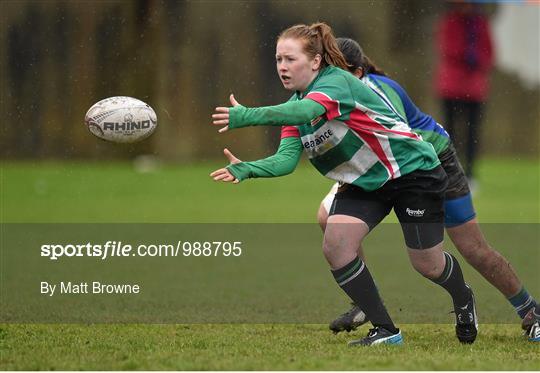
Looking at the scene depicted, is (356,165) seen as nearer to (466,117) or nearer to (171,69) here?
(466,117)

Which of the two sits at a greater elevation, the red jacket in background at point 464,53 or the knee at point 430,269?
the knee at point 430,269

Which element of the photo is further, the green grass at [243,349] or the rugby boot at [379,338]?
the rugby boot at [379,338]

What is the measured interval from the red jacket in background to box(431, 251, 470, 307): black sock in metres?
5.86

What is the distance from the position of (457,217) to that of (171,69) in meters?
10.2

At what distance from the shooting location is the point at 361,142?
15.4 feet

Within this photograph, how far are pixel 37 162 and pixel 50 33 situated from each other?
76.7 inches

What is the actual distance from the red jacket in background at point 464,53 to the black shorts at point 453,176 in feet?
18.1

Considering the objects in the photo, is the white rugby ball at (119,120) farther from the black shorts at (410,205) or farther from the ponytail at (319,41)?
the black shorts at (410,205)

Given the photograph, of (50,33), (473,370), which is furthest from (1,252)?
(50,33)

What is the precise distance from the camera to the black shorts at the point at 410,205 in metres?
4.75

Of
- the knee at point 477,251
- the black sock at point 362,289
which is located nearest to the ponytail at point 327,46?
the black sock at point 362,289

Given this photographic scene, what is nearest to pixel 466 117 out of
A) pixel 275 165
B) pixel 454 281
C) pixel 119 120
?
pixel 454 281

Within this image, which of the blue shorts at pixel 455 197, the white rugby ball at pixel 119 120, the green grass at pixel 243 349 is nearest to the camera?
the green grass at pixel 243 349

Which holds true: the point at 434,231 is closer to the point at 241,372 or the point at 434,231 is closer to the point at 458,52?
the point at 241,372
